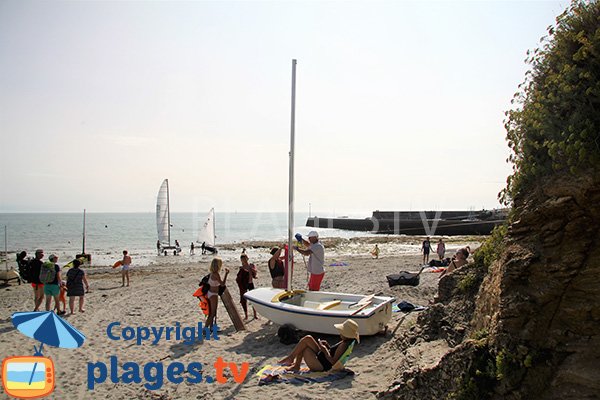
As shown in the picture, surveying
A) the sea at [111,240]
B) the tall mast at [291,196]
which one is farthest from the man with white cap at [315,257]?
the sea at [111,240]

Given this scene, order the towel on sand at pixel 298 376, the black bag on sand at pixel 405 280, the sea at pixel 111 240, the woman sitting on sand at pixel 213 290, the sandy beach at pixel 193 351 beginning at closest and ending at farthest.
A: the sandy beach at pixel 193 351 < the towel on sand at pixel 298 376 < the woman sitting on sand at pixel 213 290 < the black bag on sand at pixel 405 280 < the sea at pixel 111 240

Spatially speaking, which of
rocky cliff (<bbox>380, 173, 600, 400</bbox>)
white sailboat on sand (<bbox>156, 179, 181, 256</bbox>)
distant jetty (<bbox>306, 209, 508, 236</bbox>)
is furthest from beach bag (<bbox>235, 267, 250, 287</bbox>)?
distant jetty (<bbox>306, 209, 508, 236</bbox>)

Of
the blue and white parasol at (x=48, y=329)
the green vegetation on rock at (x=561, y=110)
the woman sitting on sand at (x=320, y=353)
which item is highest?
the green vegetation on rock at (x=561, y=110)

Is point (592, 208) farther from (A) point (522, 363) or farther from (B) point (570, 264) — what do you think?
(A) point (522, 363)

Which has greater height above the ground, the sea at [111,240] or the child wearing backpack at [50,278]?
the child wearing backpack at [50,278]

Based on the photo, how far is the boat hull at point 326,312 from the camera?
7949mm

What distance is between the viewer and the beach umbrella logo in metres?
6.03

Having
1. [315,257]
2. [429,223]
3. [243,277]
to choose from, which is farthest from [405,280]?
[429,223]

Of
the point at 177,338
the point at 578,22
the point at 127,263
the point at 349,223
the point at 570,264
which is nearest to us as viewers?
the point at 570,264

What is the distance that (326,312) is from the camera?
26.5 feet

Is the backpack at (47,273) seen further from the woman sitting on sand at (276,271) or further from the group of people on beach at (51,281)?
the woman sitting on sand at (276,271)

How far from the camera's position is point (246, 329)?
32.0 feet

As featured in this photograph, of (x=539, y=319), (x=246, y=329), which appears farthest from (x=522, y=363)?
(x=246, y=329)

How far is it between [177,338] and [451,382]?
245 inches
